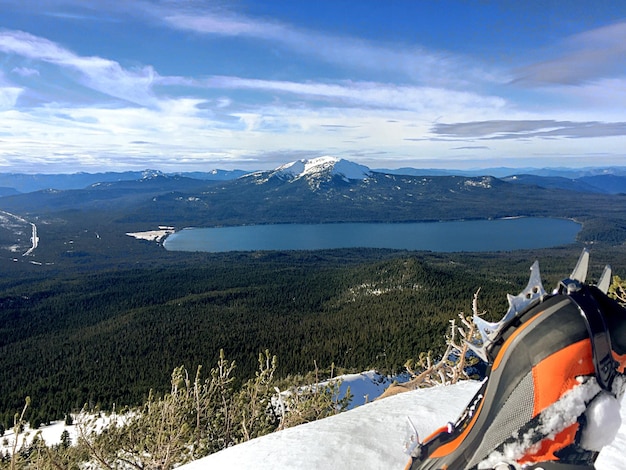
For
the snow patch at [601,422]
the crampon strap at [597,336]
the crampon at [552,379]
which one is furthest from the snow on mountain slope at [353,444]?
the crampon strap at [597,336]

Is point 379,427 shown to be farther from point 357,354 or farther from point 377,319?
point 377,319

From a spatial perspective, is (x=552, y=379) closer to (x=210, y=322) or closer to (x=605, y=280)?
(x=605, y=280)

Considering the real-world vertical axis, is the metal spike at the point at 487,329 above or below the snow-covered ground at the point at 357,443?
above

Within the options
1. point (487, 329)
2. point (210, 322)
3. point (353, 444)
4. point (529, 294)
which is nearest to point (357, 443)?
point (353, 444)

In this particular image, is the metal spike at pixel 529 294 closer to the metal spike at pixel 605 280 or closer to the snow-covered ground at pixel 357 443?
the metal spike at pixel 605 280

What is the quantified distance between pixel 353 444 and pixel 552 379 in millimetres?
2727

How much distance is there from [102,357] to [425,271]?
180 ft

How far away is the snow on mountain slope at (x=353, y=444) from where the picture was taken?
155 inches

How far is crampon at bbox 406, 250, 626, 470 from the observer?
196 cm

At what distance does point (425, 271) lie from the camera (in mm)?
79125

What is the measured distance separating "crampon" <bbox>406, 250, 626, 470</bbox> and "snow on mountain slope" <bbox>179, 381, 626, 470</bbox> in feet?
6.43

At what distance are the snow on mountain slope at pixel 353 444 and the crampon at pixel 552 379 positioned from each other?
1.96 metres

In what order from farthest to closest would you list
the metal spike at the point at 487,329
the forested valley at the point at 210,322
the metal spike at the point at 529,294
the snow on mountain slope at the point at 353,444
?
the forested valley at the point at 210,322, the snow on mountain slope at the point at 353,444, the metal spike at the point at 487,329, the metal spike at the point at 529,294

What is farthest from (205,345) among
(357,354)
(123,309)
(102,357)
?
(123,309)
